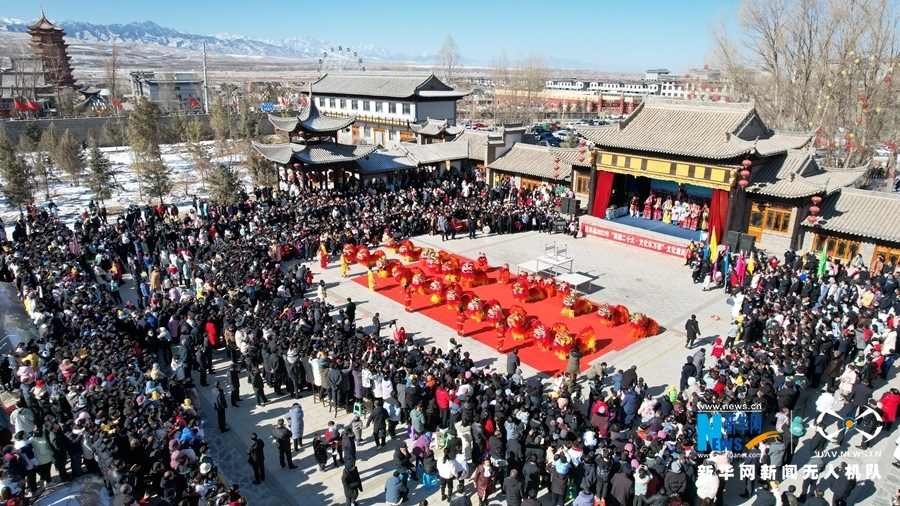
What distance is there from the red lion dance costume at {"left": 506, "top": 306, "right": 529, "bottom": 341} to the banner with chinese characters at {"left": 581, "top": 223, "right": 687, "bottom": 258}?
10.5m

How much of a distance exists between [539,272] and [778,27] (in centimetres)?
2461

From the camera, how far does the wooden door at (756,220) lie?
23219mm

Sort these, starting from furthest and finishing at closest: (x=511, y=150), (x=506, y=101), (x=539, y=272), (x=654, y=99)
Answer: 1. (x=506, y=101)
2. (x=511, y=150)
3. (x=654, y=99)
4. (x=539, y=272)

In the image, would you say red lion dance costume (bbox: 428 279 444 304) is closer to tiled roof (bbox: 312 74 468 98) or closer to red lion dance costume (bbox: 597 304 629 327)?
red lion dance costume (bbox: 597 304 629 327)

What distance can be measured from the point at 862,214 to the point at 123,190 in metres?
40.9

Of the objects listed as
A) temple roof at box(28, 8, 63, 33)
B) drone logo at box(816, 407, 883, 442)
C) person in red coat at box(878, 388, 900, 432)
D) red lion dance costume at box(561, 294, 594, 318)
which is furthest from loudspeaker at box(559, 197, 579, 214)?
→ temple roof at box(28, 8, 63, 33)

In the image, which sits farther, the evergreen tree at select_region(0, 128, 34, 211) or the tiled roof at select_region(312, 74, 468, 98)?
the tiled roof at select_region(312, 74, 468, 98)

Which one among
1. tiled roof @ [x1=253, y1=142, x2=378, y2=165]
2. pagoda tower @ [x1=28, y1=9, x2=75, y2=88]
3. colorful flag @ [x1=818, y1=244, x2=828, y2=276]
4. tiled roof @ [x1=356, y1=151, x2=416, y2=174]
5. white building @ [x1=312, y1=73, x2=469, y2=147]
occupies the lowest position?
colorful flag @ [x1=818, y1=244, x2=828, y2=276]

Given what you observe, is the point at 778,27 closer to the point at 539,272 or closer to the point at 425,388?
the point at 539,272

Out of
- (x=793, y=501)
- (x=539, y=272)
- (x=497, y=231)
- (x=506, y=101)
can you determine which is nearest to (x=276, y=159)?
(x=497, y=231)

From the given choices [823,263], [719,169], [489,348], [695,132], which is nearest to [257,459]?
[489,348]

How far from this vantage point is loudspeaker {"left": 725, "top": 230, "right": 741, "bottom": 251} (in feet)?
75.8

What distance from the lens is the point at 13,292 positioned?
59.8ft

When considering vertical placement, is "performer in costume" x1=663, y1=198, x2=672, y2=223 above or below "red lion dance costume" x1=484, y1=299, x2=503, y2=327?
above
